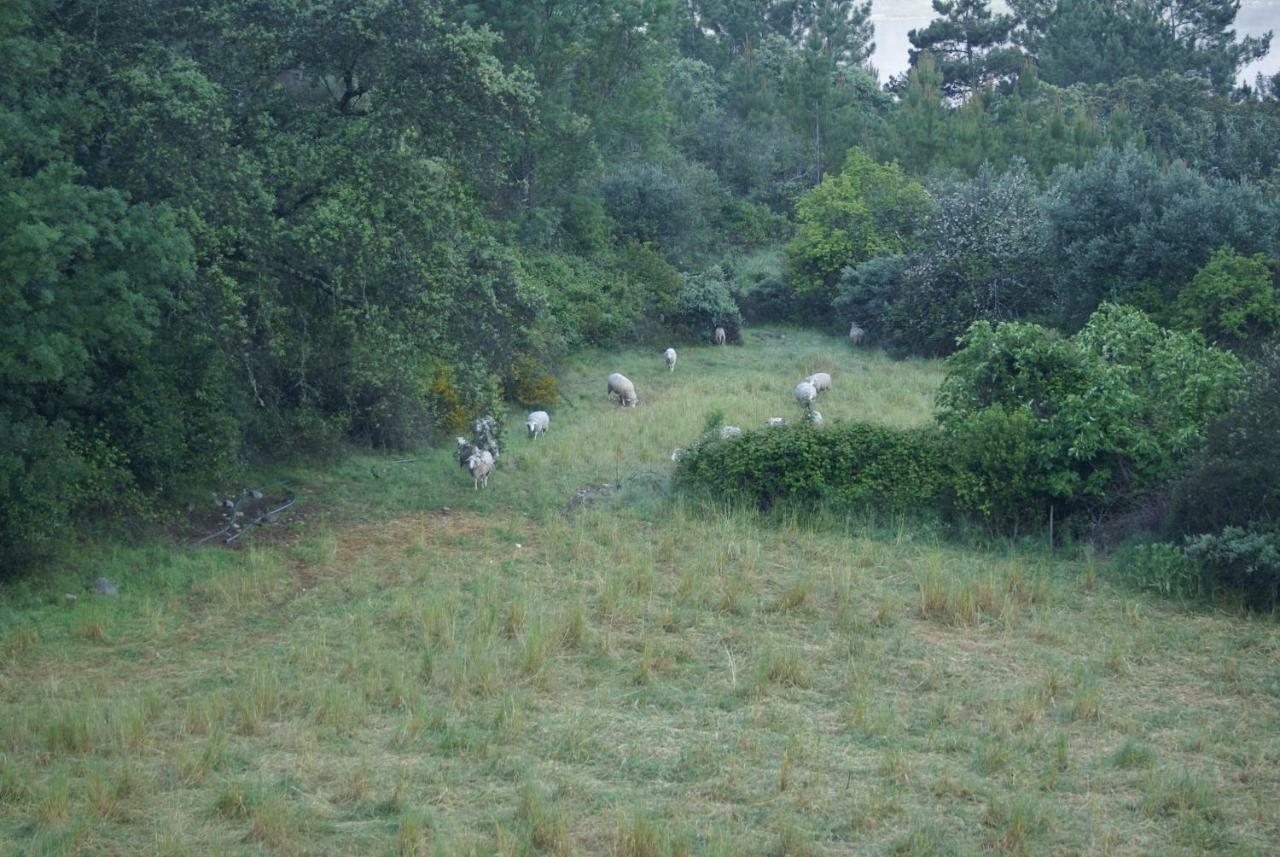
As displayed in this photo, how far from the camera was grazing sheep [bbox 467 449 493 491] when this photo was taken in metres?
17.5

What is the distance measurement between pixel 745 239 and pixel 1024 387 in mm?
24641

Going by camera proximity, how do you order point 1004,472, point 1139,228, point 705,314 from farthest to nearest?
1. point 705,314
2. point 1139,228
3. point 1004,472

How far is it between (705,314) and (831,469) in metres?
15.8

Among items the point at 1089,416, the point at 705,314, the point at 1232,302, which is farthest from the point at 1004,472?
the point at 705,314

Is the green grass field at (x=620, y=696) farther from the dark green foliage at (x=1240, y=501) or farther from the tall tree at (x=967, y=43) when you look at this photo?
the tall tree at (x=967, y=43)

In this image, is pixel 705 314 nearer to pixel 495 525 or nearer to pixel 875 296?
pixel 875 296

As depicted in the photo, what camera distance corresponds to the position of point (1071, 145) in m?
39.0

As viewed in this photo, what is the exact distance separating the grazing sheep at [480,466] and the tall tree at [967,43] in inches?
1810

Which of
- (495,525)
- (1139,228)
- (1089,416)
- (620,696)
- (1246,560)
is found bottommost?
(620,696)

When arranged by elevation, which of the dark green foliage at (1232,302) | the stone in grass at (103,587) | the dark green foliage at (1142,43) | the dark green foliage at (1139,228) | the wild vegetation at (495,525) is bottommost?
the stone in grass at (103,587)

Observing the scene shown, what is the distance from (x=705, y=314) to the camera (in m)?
31.5

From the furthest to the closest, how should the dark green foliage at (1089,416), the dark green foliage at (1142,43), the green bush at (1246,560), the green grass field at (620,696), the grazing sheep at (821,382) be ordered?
the dark green foliage at (1142,43) < the grazing sheep at (821,382) < the dark green foliage at (1089,416) < the green bush at (1246,560) < the green grass field at (620,696)

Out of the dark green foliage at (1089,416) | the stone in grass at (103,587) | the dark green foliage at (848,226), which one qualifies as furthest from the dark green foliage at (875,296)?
the stone in grass at (103,587)

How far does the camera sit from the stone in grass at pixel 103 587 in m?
12.8
